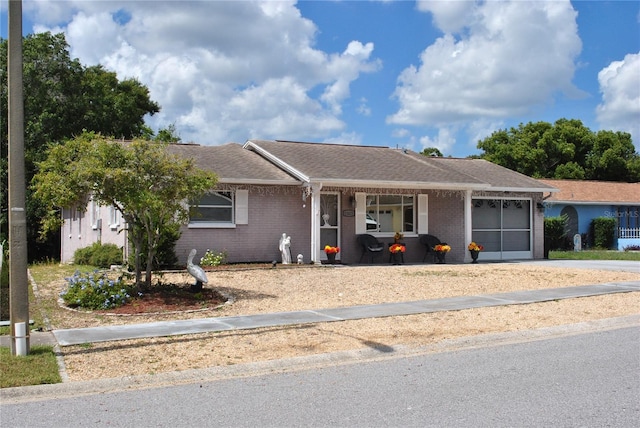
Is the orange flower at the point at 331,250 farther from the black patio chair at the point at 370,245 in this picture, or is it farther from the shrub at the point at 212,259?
the shrub at the point at 212,259

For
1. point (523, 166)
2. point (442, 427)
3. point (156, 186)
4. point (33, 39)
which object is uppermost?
point (33, 39)

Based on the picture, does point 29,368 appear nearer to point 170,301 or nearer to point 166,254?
point 170,301

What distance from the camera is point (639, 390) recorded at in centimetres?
664

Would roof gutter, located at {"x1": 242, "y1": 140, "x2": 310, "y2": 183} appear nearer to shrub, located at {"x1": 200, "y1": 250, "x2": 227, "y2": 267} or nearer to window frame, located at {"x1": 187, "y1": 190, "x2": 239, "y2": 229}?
window frame, located at {"x1": 187, "y1": 190, "x2": 239, "y2": 229}

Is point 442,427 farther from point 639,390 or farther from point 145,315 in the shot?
point 145,315

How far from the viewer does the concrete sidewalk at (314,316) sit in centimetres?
930

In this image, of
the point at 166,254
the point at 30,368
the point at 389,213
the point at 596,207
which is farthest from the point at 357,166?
the point at 596,207

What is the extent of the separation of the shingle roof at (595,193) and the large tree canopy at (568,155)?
41.1 ft

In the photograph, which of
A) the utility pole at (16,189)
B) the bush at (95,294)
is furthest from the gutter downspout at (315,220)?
the utility pole at (16,189)

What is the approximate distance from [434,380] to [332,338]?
7.84 feet

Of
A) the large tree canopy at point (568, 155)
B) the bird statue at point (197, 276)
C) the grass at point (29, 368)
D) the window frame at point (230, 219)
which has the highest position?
the large tree canopy at point (568, 155)

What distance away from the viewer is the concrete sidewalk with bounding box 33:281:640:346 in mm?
9305

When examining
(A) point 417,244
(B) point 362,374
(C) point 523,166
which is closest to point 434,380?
(B) point 362,374

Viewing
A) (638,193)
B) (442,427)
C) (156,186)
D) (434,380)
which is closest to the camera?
(442,427)
